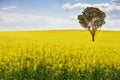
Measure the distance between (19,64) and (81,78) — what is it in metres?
2.35

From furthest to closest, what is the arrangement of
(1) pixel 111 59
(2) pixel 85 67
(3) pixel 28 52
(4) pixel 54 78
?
(3) pixel 28 52, (1) pixel 111 59, (2) pixel 85 67, (4) pixel 54 78

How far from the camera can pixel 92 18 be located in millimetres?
60500

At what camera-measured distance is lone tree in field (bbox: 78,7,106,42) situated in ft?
196

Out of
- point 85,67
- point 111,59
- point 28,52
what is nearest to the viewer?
point 85,67

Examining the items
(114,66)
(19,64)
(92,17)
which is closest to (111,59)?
(114,66)

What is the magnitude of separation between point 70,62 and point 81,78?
1117 mm

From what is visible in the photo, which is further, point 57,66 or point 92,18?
point 92,18

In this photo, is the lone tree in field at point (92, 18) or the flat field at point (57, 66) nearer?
the flat field at point (57, 66)

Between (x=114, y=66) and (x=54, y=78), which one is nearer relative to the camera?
(x=54, y=78)

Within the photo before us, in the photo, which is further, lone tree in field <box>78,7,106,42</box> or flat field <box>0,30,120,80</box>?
lone tree in field <box>78,7,106,42</box>

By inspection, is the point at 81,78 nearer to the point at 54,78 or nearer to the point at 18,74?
the point at 54,78

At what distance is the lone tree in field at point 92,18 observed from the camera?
196 ft

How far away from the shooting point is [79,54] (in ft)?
51.9

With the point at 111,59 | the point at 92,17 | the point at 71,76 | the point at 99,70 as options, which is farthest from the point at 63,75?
the point at 92,17
